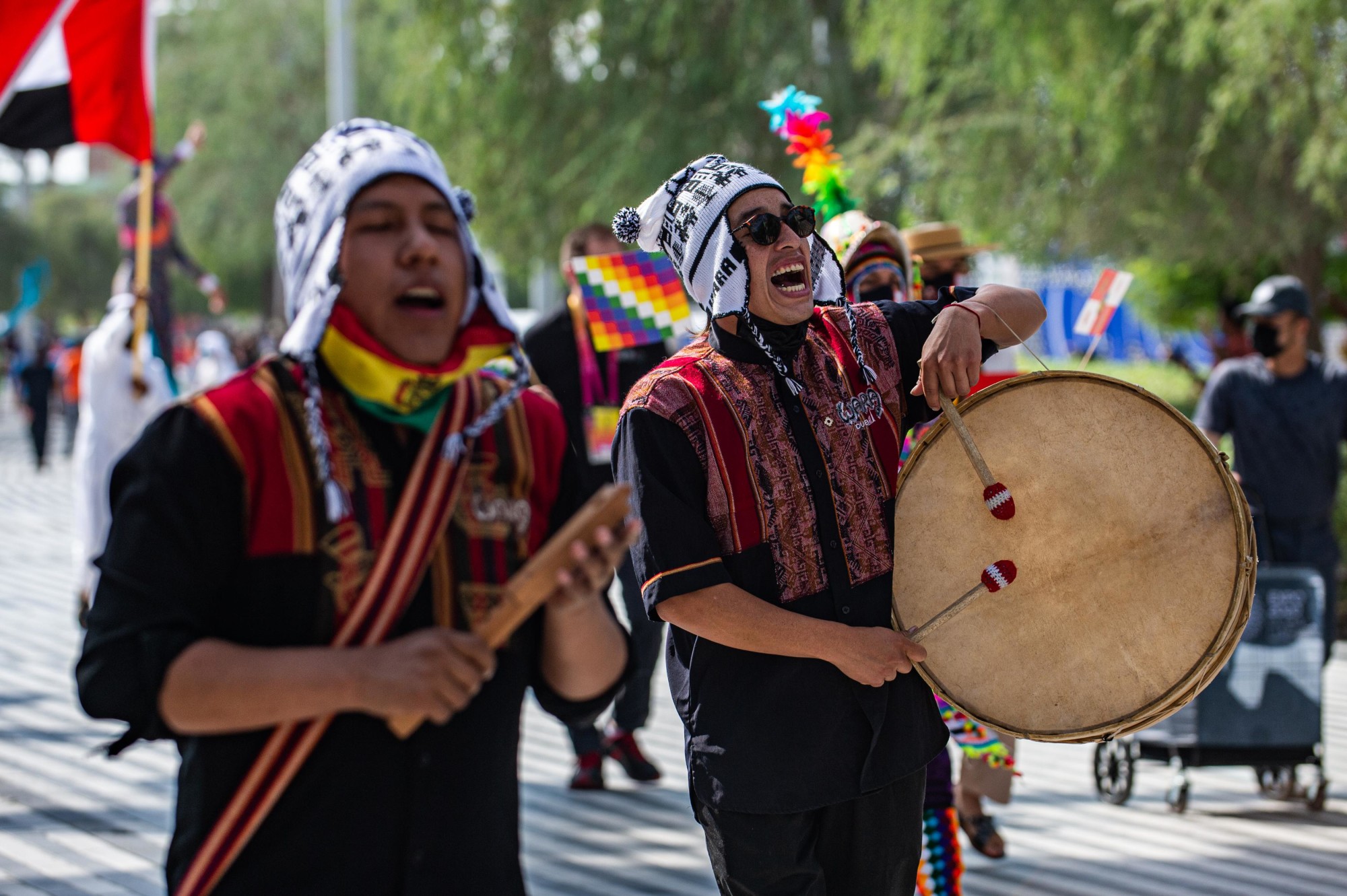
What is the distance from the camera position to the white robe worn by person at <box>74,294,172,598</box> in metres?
7.46

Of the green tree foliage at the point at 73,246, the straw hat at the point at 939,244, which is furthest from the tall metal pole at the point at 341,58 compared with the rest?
the green tree foliage at the point at 73,246

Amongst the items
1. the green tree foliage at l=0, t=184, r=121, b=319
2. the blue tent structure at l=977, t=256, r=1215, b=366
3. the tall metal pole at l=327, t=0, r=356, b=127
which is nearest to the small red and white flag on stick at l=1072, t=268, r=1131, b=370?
the tall metal pole at l=327, t=0, r=356, b=127

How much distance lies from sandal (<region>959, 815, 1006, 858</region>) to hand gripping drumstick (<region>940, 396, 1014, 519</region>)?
7.92 feet

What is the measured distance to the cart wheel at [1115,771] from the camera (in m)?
5.59

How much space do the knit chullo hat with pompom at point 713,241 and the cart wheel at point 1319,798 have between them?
3.53 m

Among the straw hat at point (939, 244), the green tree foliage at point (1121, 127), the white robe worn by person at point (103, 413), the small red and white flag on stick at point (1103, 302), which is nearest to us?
the small red and white flag on stick at point (1103, 302)

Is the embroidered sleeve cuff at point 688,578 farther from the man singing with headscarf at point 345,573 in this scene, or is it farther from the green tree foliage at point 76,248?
the green tree foliage at point 76,248

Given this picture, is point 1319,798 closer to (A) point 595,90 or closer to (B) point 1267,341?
(B) point 1267,341

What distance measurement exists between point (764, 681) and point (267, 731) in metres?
1.14

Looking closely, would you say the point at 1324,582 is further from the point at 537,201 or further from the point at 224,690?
the point at 537,201

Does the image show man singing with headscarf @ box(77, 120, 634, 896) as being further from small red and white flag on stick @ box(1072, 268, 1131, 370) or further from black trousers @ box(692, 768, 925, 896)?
small red and white flag on stick @ box(1072, 268, 1131, 370)

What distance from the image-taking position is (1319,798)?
5559mm

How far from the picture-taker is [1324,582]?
5.87 m

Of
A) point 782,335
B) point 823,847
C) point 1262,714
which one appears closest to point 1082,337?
point 1262,714
